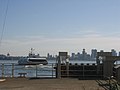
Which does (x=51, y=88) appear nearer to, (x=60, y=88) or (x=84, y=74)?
(x=60, y=88)

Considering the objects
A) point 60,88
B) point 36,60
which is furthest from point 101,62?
point 36,60

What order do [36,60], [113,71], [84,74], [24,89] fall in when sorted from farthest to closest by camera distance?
[36,60] < [84,74] < [113,71] < [24,89]

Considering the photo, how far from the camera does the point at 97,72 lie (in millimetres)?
26766

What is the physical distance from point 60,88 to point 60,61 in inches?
316

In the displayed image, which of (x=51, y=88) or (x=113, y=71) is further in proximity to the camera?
(x=113, y=71)

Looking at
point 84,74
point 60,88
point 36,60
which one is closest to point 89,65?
point 84,74

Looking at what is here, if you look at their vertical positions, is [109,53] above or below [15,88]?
above

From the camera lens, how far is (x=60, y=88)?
18.8 m

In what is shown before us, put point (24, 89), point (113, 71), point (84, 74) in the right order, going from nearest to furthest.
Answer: point (24, 89)
point (113, 71)
point (84, 74)

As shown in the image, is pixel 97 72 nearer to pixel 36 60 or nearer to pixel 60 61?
pixel 60 61

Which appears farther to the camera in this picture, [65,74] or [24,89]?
[65,74]

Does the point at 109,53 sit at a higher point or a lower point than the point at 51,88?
higher

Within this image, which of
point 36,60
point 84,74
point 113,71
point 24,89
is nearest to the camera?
point 24,89

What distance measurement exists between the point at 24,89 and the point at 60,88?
2031mm
